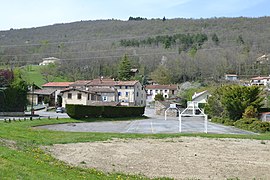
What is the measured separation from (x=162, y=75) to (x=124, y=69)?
53.8ft

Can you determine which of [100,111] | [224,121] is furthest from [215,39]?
[100,111]

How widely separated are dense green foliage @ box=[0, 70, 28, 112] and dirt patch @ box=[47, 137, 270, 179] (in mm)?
32935

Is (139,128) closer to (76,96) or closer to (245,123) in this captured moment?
(245,123)

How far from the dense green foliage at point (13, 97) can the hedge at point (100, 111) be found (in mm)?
10219

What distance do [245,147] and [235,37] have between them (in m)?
104

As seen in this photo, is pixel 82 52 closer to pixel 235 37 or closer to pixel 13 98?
pixel 13 98

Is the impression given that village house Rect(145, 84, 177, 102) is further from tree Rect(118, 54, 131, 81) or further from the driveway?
the driveway

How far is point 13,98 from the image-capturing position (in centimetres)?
5262

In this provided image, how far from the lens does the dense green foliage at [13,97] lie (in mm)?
51972

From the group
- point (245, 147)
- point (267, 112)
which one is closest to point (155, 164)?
point (245, 147)

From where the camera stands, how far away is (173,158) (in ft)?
59.4

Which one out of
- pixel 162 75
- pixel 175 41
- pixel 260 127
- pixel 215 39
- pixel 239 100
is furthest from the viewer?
pixel 175 41

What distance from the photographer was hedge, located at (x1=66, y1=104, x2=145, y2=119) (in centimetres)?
4720

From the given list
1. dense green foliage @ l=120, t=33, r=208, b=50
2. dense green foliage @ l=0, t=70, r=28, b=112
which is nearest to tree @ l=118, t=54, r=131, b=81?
dense green foliage @ l=120, t=33, r=208, b=50
